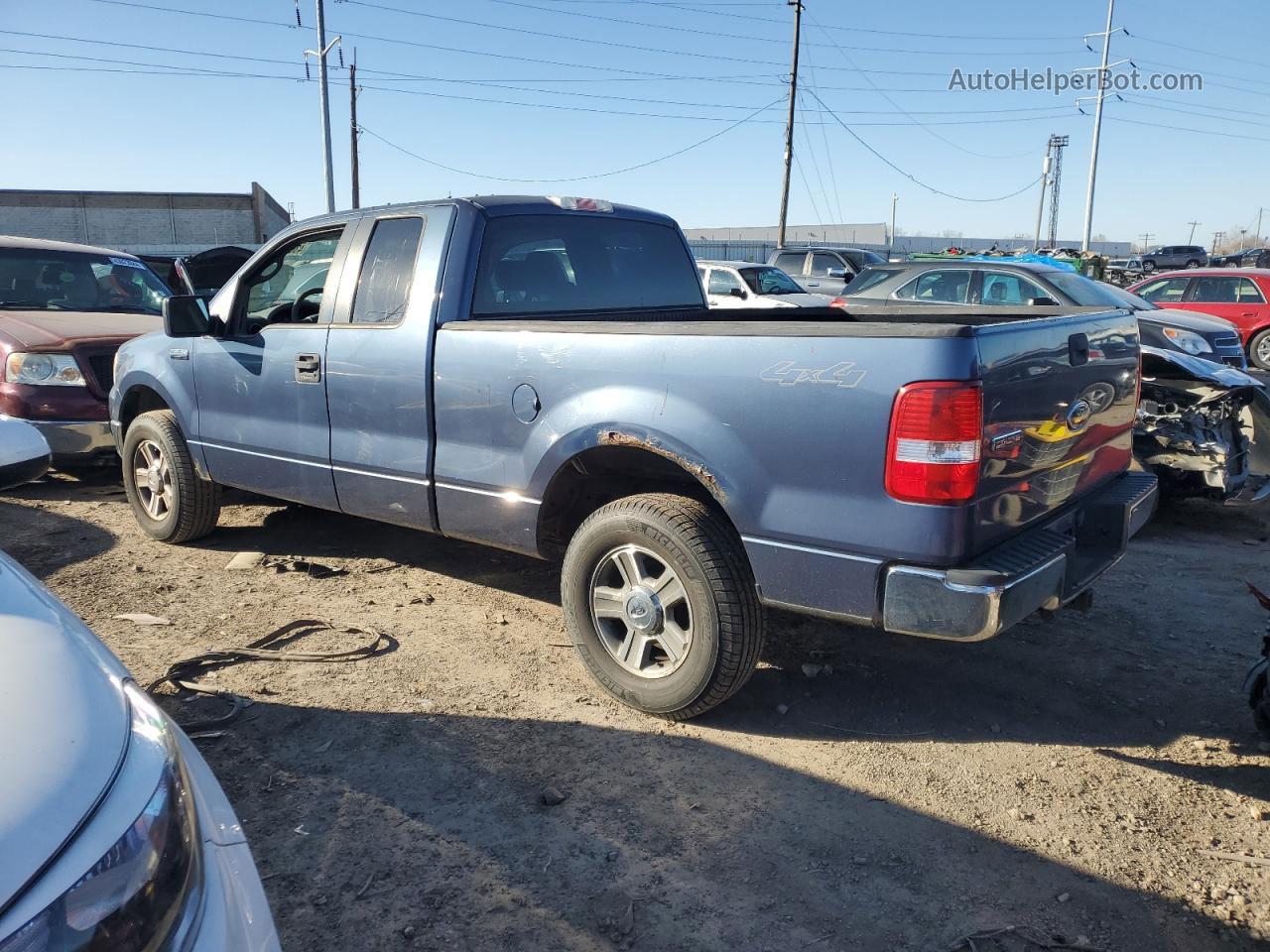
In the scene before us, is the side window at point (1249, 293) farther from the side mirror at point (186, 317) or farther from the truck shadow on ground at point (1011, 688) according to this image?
the side mirror at point (186, 317)

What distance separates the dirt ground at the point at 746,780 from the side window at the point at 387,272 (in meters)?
1.50

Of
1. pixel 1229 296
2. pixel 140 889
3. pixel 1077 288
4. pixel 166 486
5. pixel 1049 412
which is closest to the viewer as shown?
pixel 140 889

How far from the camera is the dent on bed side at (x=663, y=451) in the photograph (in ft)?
10.8

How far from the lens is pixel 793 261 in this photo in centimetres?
2114

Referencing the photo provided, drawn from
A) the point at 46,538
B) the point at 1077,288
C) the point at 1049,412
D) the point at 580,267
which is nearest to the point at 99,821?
the point at 1049,412

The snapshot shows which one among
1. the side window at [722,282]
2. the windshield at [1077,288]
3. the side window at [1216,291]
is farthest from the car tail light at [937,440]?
the side window at [1216,291]

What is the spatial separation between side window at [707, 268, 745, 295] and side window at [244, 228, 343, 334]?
1120 cm

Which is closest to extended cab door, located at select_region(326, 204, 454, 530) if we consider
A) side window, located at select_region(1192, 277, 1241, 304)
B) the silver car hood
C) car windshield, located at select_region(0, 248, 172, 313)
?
the silver car hood

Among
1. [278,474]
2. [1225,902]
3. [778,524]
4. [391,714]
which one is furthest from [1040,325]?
[278,474]

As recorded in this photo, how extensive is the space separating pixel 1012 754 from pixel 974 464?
1246mm

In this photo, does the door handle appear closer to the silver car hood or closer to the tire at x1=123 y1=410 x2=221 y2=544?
the tire at x1=123 y1=410 x2=221 y2=544

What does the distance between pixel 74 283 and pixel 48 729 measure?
8131 mm

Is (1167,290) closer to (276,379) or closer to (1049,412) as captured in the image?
(1049,412)

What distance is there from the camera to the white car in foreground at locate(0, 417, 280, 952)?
1.27 metres
